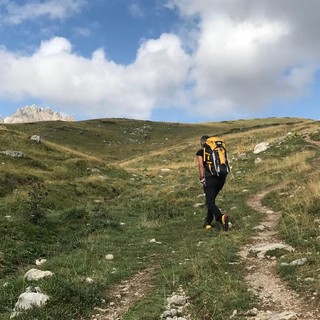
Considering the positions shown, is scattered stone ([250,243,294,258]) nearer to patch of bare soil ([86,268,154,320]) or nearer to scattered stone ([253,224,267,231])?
scattered stone ([253,224,267,231])

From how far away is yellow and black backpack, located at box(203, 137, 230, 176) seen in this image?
12250 mm

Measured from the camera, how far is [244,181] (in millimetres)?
22547

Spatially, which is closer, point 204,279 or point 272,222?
point 204,279

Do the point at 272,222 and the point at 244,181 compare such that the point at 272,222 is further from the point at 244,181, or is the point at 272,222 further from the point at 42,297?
the point at 244,181

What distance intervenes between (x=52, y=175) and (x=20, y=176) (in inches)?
135

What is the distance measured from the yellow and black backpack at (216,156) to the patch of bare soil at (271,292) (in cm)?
240

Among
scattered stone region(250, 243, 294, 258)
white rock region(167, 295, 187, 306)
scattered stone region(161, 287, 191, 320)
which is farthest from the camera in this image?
scattered stone region(250, 243, 294, 258)

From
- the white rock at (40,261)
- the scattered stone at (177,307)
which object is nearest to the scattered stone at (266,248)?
the scattered stone at (177,307)

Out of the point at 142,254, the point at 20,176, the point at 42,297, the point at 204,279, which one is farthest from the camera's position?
the point at 20,176

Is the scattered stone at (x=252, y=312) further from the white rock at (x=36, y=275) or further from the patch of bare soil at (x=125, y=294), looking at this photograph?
the white rock at (x=36, y=275)

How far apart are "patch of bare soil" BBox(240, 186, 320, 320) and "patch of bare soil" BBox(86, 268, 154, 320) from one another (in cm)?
200

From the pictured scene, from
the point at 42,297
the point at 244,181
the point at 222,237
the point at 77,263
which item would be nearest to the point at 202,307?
the point at 42,297

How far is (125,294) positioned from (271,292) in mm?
2625

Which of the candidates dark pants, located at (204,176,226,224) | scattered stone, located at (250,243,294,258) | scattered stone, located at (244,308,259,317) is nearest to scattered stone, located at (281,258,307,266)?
scattered stone, located at (250,243,294,258)
